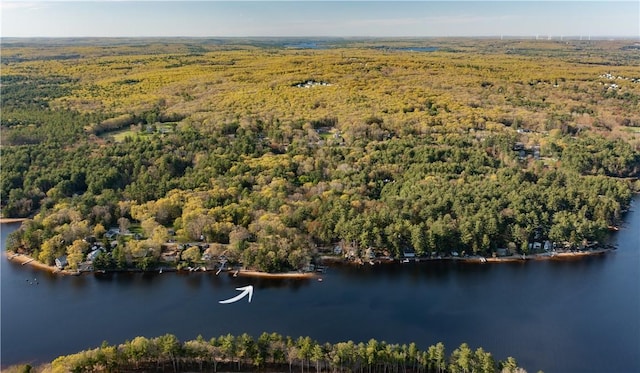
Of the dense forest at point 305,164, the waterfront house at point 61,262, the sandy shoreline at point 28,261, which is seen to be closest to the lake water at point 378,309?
the sandy shoreline at point 28,261

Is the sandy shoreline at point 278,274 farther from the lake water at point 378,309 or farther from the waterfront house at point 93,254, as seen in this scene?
the waterfront house at point 93,254

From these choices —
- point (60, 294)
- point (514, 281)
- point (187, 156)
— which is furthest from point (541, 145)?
point (60, 294)

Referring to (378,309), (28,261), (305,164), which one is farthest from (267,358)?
(305,164)

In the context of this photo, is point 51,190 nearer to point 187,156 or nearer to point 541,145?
point 187,156

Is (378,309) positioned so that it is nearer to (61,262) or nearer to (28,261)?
(61,262)

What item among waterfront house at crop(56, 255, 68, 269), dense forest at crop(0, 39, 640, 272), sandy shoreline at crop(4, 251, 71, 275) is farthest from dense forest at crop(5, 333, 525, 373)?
sandy shoreline at crop(4, 251, 71, 275)
